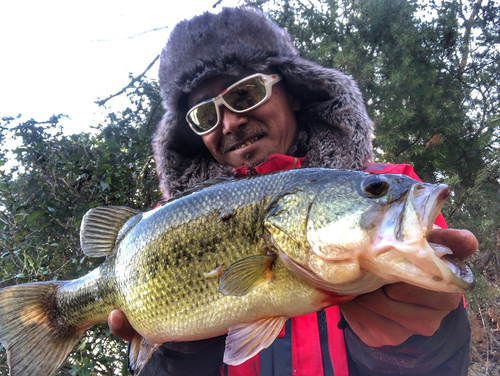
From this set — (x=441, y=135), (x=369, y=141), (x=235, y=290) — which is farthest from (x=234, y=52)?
(x=441, y=135)

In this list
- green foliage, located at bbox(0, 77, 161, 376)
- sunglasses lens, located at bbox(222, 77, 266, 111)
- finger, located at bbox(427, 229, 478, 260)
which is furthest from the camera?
green foliage, located at bbox(0, 77, 161, 376)

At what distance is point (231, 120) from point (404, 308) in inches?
64.7

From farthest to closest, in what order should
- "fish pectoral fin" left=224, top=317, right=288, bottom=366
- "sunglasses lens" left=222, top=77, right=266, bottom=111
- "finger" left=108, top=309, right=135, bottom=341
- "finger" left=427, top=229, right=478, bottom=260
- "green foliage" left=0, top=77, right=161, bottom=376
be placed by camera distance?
"green foliage" left=0, top=77, right=161, bottom=376 < "sunglasses lens" left=222, top=77, right=266, bottom=111 < "finger" left=108, top=309, right=135, bottom=341 < "fish pectoral fin" left=224, top=317, right=288, bottom=366 < "finger" left=427, top=229, right=478, bottom=260

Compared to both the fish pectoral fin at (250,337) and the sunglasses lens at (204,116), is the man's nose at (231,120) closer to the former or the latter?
the sunglasses lens at (204,116)

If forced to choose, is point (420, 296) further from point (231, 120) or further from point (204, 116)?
point (204, 116)

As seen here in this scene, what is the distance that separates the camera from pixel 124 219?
161cm

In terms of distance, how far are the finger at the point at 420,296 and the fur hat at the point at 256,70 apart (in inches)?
46.0

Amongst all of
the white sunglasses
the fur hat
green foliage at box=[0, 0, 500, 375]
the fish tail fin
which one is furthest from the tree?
the fish tail fin

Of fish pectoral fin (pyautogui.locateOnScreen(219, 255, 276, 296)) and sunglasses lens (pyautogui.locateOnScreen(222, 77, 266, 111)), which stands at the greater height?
sunglasses lens (pyautogui.locateOnScreen(222, 77, 266, 111))

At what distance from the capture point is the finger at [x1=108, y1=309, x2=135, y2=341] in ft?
4.62

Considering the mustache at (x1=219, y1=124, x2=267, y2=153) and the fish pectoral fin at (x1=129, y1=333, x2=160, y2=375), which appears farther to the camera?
the mustache at (x1=219, y1=124, x2=267, y2=153)

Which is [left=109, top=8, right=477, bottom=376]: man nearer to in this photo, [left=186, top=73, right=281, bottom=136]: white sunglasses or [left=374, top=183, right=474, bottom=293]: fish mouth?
[left=186, top=73, right=281, bottom=136]: white sunglasses

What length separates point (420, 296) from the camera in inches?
40.4

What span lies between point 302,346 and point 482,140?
357cm
